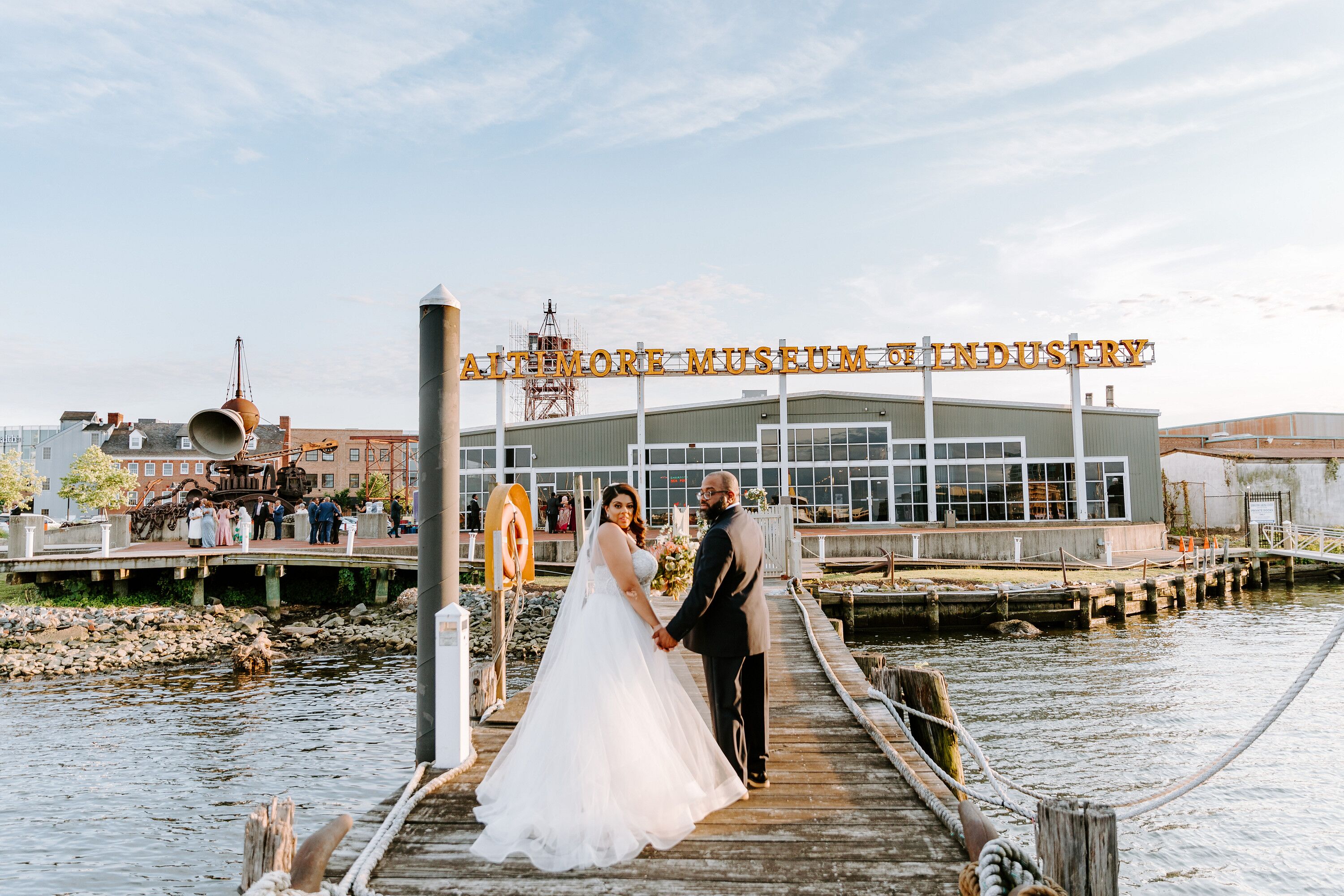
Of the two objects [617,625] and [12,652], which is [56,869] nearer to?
[617,625]

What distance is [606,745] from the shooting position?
475cm

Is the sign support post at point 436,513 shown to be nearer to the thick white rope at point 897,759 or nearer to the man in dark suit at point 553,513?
the thick white rope at point 897,759

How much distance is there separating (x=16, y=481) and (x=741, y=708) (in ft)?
209

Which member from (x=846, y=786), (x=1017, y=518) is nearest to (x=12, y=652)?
(x=846, y=786)

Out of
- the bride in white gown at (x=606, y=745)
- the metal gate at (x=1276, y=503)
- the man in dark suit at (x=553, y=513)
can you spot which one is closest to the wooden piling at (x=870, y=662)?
the bride in white gown at (x=606, y=745)

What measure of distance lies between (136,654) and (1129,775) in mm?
18872

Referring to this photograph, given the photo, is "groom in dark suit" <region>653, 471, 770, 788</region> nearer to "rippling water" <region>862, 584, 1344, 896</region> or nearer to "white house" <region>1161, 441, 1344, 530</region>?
"rippling water" <region>862, 584, 1344, 896</region>

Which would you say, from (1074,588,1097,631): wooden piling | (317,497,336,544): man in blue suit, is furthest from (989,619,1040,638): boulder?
(317,497,336,544): man in blue suit

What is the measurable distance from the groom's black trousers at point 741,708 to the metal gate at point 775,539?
13.1m

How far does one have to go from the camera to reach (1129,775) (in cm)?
1047

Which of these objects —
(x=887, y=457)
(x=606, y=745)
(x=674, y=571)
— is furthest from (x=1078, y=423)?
(x=606, y=745)

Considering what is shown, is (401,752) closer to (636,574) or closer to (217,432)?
(636,574)

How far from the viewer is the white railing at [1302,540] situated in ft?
100

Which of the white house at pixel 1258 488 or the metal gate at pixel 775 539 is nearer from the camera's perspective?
the metal gate at pixel 775 539
